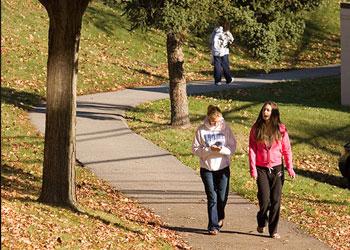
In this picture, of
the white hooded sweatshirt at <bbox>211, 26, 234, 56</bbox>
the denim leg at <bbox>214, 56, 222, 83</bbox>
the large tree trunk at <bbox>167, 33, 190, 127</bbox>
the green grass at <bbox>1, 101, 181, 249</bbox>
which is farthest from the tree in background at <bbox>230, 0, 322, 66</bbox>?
the denim leg at <bbox>214, 56, 222, 83</bbox>

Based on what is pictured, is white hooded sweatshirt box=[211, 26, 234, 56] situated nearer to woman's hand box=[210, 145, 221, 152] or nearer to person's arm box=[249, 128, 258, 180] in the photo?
person's arm box=[249, 128, 258, 180]

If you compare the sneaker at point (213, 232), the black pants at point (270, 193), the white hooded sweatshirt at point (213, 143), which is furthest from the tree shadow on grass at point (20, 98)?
the black pants at point (270, 193)

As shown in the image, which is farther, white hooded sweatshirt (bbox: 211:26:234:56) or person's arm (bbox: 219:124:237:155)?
white hooded sweatshirt (bbox: 211:26:234:56)

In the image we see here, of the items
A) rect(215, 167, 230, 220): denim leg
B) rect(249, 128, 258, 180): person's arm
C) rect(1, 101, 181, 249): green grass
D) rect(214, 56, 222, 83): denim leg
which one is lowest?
rect(1, 101, 181, 249): green grass

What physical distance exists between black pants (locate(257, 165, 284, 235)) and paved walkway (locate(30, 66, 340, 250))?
0.24 metres

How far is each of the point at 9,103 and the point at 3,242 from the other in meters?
11.7

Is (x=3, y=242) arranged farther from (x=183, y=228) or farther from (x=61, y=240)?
(x=183, y=228)

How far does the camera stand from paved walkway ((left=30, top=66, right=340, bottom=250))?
11297 millimetres

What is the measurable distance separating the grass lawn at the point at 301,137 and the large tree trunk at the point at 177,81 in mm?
264

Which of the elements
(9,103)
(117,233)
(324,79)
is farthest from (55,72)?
(324,79)

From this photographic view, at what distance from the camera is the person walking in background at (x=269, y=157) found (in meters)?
10.9

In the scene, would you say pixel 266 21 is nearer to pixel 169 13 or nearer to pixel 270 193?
pixel 169 13

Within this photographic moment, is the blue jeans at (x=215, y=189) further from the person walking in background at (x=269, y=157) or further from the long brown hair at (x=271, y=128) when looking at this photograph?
the long brown hair at (x=271, y=128)

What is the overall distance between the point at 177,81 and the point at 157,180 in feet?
15.4
